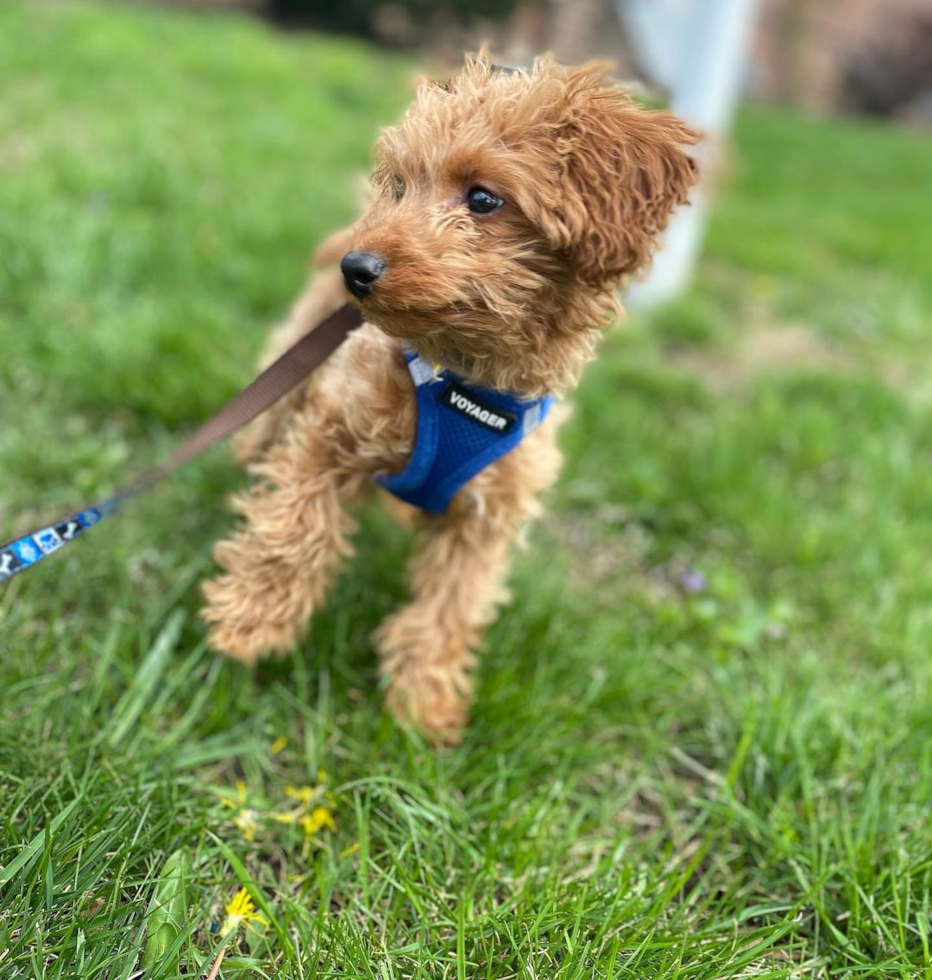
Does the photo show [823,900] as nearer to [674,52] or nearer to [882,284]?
[674,52]

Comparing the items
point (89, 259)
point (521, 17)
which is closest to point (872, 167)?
point (521, 17)

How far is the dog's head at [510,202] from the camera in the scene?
1.92m

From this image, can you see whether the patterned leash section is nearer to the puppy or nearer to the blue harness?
the puppy

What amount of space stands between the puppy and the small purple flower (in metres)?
0.90

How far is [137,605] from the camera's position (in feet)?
9.03

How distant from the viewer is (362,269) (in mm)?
1875

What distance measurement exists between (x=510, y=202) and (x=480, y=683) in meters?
1.52

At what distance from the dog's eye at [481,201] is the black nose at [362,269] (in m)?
0.26

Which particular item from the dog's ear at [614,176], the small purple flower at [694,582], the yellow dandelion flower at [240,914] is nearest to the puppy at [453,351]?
the dog's ear at [614,176]

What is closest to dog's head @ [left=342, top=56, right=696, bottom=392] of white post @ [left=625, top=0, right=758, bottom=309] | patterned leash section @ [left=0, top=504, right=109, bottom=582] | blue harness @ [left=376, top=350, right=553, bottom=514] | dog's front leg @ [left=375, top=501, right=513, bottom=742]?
blue harness @ [left=376, top=350, right=553, bottom=514]

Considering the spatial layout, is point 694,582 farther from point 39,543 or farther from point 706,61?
point 706,61

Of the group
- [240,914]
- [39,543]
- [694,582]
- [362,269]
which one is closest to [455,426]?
[362,269]

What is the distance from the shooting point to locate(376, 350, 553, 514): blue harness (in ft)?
7.51

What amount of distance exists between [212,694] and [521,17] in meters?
14.5
